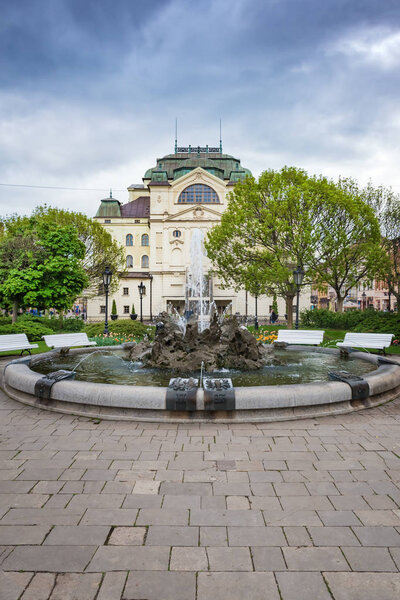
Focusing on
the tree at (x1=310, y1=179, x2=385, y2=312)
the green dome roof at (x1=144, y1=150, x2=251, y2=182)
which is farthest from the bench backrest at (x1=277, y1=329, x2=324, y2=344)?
the green dome roof at (x1=144, y1=150, x2=251, y2=182)

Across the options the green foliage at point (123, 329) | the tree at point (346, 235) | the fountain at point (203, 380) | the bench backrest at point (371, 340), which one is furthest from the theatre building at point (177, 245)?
the fountain at point (203, 380)

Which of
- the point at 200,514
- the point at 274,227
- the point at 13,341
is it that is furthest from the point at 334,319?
the point at 200,514

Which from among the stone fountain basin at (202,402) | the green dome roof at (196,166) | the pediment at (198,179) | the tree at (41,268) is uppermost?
the green dome roof at (196,166)

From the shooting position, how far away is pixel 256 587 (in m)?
2.33

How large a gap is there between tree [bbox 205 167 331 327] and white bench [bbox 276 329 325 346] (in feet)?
28.1

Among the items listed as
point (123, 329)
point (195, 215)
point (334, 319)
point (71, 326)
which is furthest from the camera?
point (195, 215)

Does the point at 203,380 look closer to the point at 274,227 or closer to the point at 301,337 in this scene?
the point at 301,337

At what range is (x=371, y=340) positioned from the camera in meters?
11.5

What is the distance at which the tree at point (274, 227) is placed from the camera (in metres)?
21.9

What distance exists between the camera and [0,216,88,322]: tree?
21.2 meters

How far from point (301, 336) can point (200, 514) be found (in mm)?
11017

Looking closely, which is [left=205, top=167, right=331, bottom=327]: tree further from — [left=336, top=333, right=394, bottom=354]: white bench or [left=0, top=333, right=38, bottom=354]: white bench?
[left=0, top=333, right=38, bottom=354]: white bench

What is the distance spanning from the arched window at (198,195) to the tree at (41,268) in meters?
28.8

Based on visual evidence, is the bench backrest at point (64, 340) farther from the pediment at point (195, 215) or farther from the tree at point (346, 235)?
the pediment at point (195, 215)
